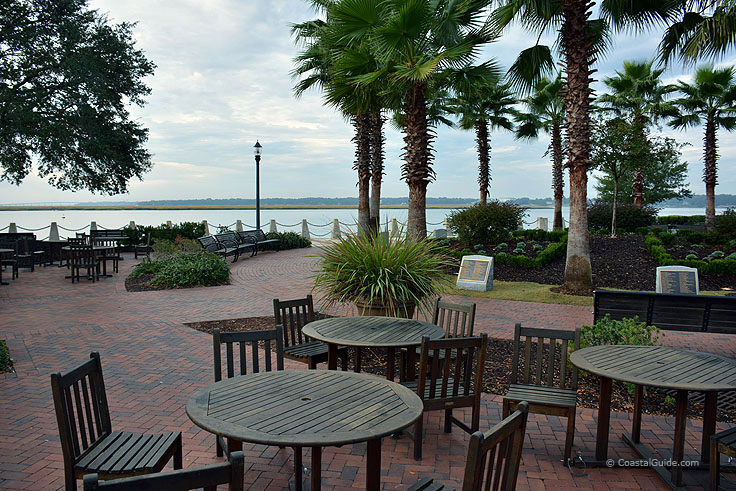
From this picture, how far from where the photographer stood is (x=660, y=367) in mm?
3584

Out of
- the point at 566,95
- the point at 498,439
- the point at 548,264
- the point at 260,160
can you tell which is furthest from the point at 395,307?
the point at 260,160

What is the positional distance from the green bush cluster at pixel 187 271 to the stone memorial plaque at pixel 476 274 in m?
5.75

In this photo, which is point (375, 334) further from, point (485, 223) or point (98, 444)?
point (485, 223)

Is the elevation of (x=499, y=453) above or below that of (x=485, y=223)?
below

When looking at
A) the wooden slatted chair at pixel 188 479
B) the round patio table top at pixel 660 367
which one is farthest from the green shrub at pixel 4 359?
the round patio table top at pixel 660 367

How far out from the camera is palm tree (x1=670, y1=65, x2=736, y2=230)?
22.2 meters

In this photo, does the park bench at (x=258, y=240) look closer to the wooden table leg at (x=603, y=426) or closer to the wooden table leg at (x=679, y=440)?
the wooden table leg at (x=603, y=426)

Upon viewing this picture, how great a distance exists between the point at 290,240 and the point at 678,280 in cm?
1463

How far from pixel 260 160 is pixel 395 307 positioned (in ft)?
48.7

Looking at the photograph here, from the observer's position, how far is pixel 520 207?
1684cm

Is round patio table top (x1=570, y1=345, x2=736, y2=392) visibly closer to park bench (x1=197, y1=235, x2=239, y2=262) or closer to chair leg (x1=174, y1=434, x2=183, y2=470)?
chair leg (x1=174, y1=434, x2=183, y2=470)

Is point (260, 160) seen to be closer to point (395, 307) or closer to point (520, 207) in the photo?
point (520, 207)

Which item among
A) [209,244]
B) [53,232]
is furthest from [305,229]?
[53,232]

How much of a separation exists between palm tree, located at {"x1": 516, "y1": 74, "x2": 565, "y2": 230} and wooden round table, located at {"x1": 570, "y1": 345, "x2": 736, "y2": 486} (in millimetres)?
20842
